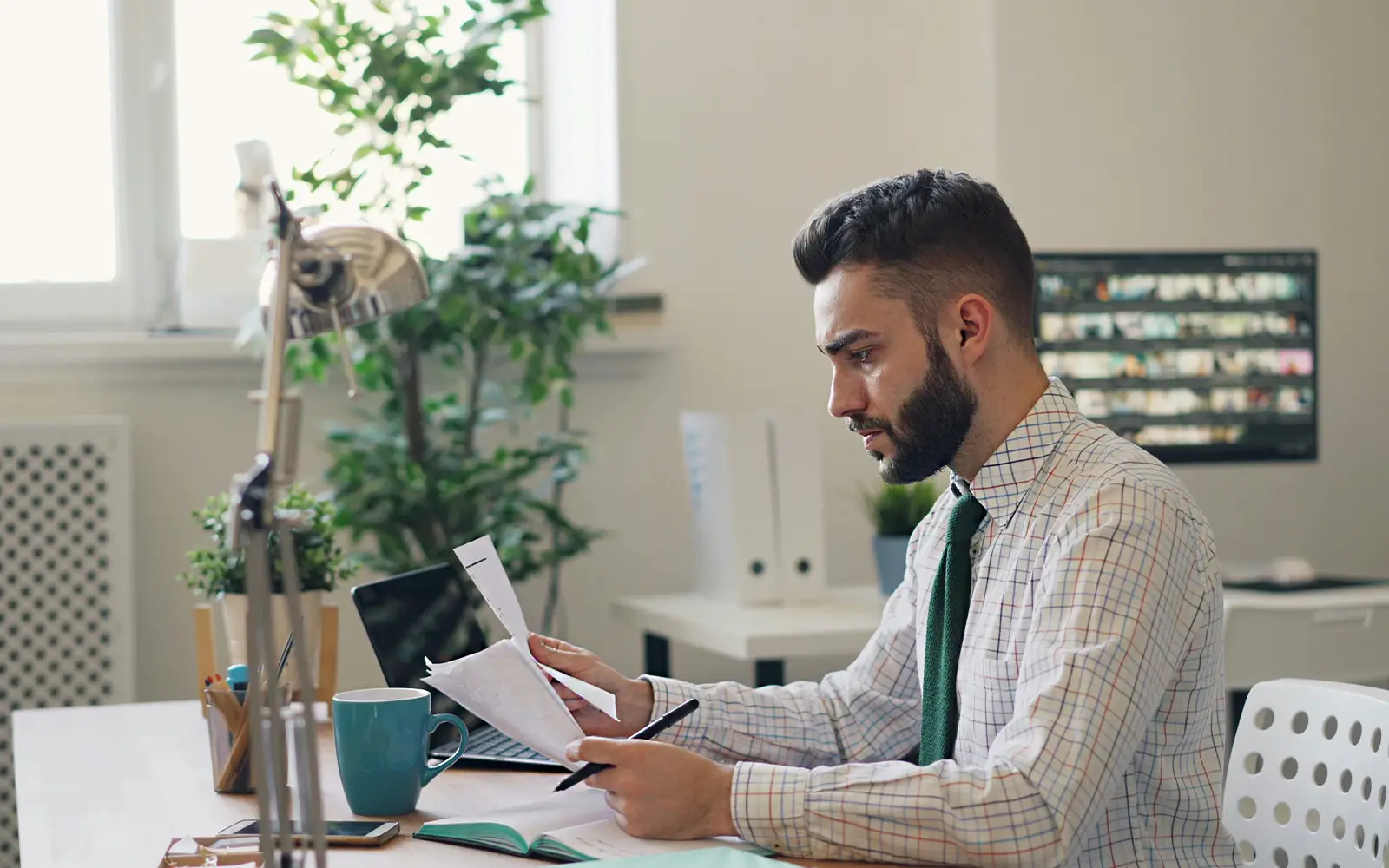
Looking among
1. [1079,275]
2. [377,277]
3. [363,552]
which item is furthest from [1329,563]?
[377,277]

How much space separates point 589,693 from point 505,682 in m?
0.18

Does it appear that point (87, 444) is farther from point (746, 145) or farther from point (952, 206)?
point (952, 206)

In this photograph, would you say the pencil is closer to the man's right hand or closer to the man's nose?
the man's right hand

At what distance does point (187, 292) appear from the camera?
2.84 m

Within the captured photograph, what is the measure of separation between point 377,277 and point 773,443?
62.2 inches

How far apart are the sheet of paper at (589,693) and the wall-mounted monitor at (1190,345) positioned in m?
1.76

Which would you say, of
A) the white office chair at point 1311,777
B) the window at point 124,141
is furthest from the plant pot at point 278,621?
the window at point 124,141

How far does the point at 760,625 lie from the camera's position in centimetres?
234

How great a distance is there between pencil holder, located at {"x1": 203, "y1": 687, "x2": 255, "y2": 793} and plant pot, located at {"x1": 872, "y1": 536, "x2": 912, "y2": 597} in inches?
52.3

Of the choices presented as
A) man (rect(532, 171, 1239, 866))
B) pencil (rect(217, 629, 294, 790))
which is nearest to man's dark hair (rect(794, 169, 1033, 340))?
man (rect(532, 171, 1239, 866))

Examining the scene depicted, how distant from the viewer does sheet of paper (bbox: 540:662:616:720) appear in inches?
54.4

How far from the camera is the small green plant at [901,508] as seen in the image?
2551 millimetres

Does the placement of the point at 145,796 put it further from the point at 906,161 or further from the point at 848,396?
the point at 906,161

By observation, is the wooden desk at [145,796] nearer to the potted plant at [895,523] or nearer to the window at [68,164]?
the potted plant at [895,523]
